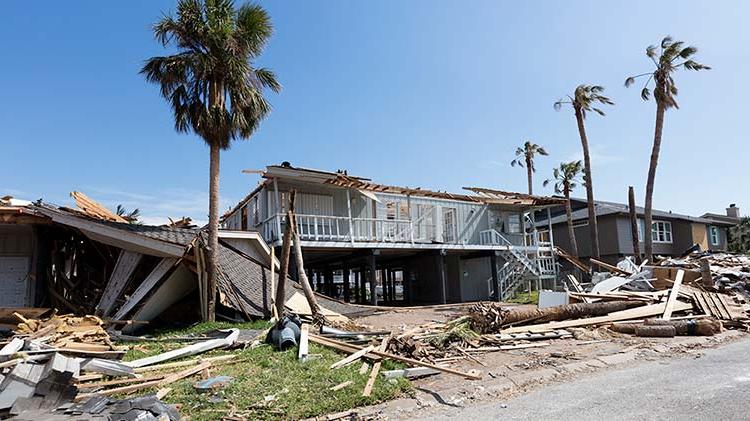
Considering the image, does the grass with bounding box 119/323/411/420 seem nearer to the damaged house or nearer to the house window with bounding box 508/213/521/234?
the damaged house

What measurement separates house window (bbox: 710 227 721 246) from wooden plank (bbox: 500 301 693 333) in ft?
103

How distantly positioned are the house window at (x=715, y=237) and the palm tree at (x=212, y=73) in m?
40.3

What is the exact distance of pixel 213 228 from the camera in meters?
13.7

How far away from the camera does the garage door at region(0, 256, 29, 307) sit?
1546 cm

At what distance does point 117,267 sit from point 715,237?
44.0 metres

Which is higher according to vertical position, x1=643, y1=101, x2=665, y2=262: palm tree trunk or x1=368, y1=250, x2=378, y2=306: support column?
x1=643, y1=101, x2=665, y2=262: palm tree trunk

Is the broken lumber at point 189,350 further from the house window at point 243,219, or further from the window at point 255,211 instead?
the house window at point 243,219

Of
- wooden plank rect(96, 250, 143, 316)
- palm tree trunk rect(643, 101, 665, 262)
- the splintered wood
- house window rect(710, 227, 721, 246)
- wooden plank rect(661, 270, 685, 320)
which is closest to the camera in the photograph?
the splintered wood

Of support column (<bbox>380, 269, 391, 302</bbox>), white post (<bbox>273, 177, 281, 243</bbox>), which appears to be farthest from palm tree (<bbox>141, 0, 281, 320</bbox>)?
support column (<bbox>380, 269, 391, 302</bbox>)

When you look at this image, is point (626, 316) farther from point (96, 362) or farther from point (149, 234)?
point (149, 234)

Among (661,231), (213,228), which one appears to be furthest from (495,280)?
(661,231)

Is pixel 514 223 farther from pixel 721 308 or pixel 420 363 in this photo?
pixel 420 363

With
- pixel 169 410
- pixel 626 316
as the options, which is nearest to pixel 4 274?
pixel 169 410

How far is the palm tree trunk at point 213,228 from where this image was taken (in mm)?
13391
